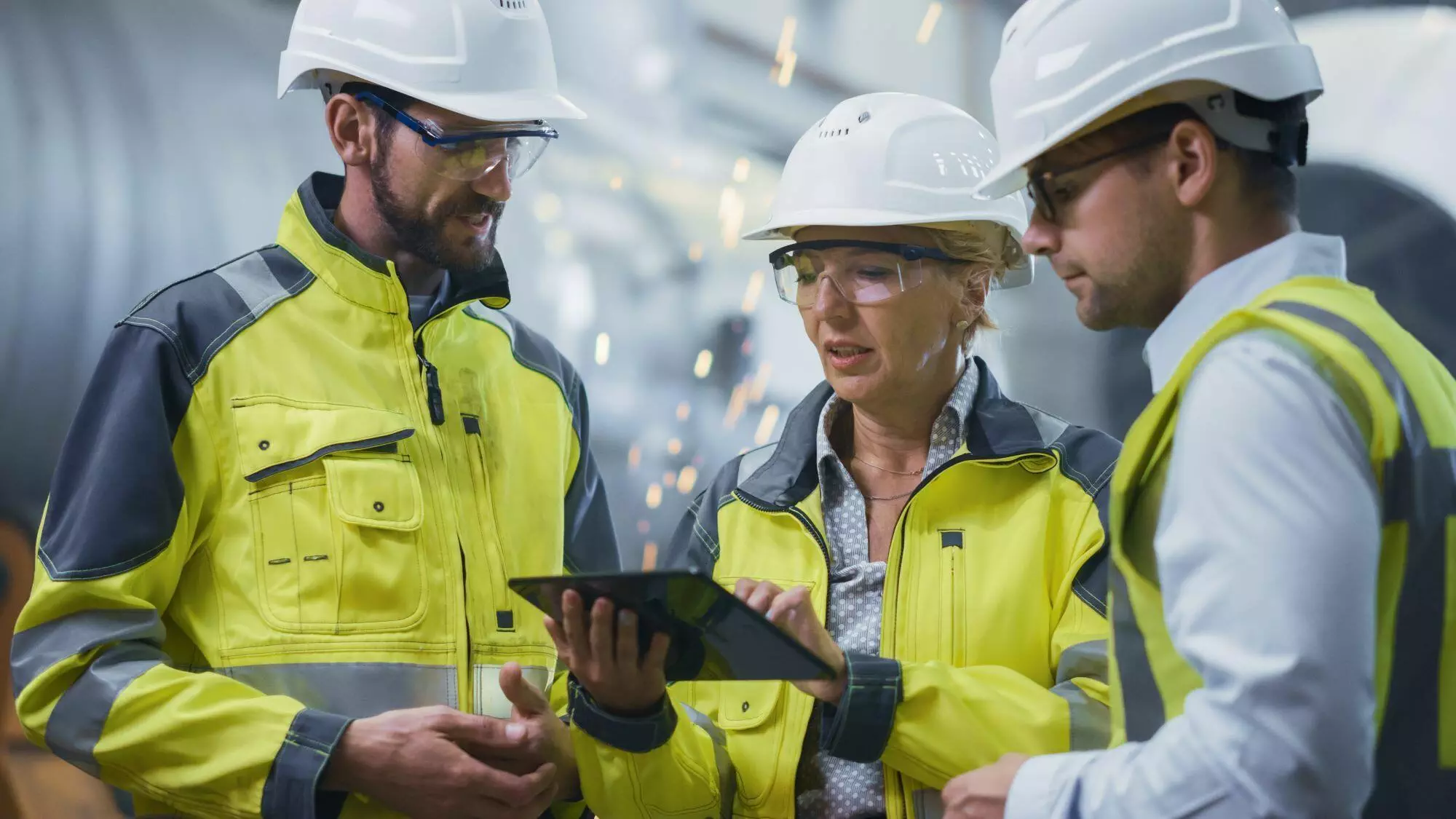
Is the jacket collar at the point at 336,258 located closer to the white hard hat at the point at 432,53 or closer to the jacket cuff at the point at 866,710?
the white hard hat at the point at 432,53

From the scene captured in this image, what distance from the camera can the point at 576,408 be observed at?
2438 millimetres

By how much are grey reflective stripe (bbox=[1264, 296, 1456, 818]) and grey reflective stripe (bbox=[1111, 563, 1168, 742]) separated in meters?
0.21

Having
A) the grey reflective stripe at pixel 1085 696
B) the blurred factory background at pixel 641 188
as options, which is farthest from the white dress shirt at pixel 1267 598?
the blurred factory background at pixel 641 188

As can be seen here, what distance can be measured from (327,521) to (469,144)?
0.67 metres

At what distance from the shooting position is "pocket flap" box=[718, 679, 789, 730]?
78.5 inches

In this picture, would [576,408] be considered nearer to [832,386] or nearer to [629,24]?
[832,386]

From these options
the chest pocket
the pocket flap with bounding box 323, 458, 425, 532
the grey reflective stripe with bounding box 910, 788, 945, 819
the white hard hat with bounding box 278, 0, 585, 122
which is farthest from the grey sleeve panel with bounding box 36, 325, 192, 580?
the grey reflective stripe with bounding box 910, 788, 945, 819

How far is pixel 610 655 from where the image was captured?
176 cm

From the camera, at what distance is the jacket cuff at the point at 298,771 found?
5.97ft

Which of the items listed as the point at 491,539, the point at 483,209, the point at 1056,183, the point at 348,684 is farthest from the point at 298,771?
the point at 1056,183

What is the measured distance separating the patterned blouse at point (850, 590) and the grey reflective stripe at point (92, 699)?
38.9 inches

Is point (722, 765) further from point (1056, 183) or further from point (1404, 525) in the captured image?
point (1404, 525)

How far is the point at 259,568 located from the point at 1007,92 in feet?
4.18

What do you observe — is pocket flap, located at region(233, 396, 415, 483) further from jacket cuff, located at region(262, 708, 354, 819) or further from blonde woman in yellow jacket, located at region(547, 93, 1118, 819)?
blonde woman in yellow jacket, located at region(547, 93, 1118, 819)
